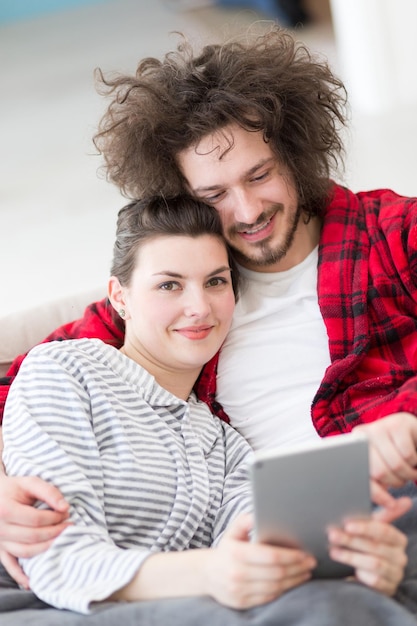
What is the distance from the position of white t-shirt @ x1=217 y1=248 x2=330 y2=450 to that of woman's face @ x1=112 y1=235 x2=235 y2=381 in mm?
126

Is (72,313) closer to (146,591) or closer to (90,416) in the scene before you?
(90,416)

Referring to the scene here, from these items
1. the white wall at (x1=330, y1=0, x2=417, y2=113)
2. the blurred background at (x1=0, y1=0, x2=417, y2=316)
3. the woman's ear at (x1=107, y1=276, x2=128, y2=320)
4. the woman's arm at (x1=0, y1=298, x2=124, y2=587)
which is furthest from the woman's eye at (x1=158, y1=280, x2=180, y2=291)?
the white wall at (x1=330, y1=0, x2=417, y2=113)

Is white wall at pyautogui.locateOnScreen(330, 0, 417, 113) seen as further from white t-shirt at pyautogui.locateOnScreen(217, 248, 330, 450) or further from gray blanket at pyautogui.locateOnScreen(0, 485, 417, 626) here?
gray blanket at pyautogui.locateOnScreen(0, 485, 417, 626)

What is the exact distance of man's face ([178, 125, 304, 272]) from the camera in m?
1.96

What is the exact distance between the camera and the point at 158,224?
6.22 feet

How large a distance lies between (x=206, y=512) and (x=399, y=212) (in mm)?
722

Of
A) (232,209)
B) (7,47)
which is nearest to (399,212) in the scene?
(232,209)

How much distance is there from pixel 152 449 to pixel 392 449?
0.45 m

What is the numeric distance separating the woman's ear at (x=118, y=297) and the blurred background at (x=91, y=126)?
72 centimetres

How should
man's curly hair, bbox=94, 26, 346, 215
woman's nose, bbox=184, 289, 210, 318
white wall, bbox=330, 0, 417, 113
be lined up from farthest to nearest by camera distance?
white wall, bbox=330, 0, 417, 113
man's curly hair, bbox=94, 26, 346, 215
woman's nose, bbox=184, 289, 210, 318

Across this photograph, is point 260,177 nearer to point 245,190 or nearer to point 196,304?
point 245,190

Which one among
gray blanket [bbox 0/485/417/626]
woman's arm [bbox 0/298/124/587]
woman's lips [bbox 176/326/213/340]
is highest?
woman's lips [bbox 176/326/213/340]

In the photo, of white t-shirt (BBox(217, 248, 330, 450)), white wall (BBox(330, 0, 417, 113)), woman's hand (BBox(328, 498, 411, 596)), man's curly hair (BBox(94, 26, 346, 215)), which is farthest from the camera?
white wall (BBox(330, 0, 417, 113))

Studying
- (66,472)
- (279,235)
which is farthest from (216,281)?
(66,472)
